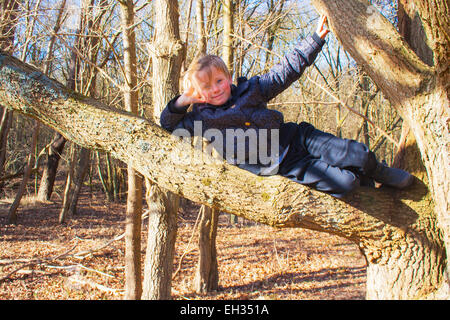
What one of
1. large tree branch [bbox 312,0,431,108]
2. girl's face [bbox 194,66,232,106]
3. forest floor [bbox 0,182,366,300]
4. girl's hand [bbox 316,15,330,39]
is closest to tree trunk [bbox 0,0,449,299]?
large tree branch [bbox 312,0,431,108]

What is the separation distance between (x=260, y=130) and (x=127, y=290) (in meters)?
4.13

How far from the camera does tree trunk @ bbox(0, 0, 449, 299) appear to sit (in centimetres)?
188

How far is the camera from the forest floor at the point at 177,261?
6375mm

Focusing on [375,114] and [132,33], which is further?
[375,114]

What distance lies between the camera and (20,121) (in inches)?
650

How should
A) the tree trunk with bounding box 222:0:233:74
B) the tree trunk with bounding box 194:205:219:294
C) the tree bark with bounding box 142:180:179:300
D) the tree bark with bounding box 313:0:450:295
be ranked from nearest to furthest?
the tree bark with bounding box 313:0:450:295
the tree bark with bounding box 142:180:179:300
the tree trunk with bounding box 194:205:219:294
the tree trunk with bounding box 222:0:233:74

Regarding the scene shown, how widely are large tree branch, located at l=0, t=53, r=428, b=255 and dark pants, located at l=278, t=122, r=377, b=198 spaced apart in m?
0.08

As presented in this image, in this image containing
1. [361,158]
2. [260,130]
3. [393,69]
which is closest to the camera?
[393,69]

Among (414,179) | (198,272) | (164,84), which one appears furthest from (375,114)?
(414,179)

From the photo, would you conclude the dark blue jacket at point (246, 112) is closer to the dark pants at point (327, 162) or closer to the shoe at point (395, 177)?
the dark pants at point (327, 162)

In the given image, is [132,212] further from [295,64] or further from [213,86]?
[295,64]

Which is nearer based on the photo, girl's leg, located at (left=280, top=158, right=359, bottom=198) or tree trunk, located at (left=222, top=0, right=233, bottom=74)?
girl's leg, located at (left=280, top=158, right=359, bottom=198)

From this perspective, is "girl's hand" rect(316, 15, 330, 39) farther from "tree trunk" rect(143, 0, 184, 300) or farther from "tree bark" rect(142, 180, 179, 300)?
"tree bark" rect(142, 180, 179, 300)
